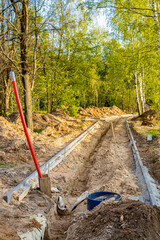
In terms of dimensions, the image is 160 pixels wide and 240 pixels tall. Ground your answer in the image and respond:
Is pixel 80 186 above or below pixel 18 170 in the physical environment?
below

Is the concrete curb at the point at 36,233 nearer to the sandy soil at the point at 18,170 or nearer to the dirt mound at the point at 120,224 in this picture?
the sandy soil at the point at 18,170

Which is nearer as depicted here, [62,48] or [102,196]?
[102,196]

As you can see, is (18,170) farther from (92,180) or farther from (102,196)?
(102,196)

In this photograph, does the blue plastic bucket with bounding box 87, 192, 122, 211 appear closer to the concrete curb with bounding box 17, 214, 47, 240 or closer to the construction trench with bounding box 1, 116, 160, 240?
the construction trench with bounding box 1, 116, 160, 240

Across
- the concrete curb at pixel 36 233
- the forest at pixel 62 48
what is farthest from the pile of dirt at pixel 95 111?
the concrete curb at pixel 36 233

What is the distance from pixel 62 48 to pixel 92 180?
1130 centimetres

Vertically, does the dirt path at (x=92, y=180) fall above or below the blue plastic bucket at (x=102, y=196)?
below

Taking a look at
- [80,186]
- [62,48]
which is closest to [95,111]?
[62,48]

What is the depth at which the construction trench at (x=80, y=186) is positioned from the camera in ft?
11.0

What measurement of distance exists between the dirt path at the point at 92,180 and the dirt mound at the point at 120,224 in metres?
0.52

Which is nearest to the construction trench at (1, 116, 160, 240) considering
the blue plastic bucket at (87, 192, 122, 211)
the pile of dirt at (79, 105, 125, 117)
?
the blue plastic bucket at (87, 192, 122, 211)

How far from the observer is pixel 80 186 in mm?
5840

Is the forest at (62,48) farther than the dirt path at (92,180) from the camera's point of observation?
Yes

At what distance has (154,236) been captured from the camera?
2.36 meters
